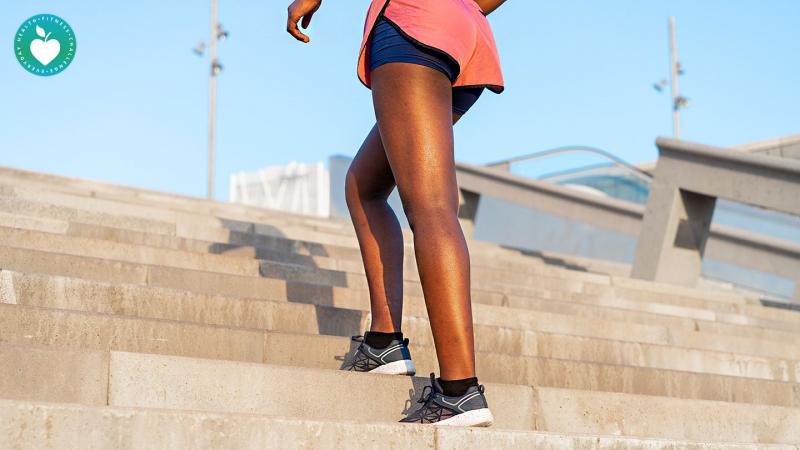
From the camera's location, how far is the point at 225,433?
2389mm

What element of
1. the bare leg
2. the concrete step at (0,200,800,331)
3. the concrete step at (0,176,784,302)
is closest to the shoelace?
the bare leg

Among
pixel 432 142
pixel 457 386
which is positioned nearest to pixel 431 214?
pixel 432 142

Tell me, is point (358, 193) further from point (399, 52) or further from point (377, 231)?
point (399, 52)

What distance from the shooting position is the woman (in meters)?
2.69

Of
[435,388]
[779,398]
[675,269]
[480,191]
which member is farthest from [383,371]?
[480,191]

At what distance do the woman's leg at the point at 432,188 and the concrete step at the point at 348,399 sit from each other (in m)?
0.43

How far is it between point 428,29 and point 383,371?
1038mm

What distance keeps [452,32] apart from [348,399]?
3.59 ft

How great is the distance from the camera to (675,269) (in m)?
8.75

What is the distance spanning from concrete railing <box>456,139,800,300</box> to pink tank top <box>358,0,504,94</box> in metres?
5.31

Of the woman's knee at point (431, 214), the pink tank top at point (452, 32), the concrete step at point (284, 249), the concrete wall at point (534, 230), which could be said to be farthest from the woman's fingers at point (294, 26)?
the concrete wall at point (534, 230)

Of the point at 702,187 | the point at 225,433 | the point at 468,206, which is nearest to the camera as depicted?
the point at 225,433

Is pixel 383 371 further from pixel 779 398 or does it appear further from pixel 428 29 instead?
pixel 779 398

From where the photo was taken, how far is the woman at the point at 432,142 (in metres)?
2.69
